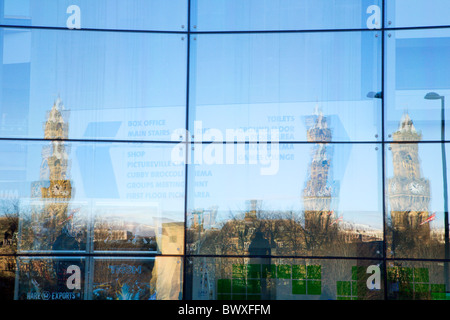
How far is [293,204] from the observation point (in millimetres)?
9211

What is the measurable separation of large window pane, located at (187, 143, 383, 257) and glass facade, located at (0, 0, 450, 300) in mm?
20

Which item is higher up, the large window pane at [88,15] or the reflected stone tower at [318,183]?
the large window pane at [88,15]

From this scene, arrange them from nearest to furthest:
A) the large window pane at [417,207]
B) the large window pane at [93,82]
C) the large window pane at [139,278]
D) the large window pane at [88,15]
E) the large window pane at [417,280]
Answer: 1. the large window pane at [417,280]
2. the large window pane at [417,207]
3. the large window pane at [139,278]
4. the large window pane at [93,82]
5. the large window pane at [88,15]

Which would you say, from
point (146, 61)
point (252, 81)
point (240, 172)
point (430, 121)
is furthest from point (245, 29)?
point (430, 121)

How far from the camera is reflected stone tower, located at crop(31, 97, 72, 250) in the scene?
30.3 ft

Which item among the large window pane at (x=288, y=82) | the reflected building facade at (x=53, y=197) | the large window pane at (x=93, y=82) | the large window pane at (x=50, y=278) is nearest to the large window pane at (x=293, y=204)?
the large window pane at (x=288, y=82)

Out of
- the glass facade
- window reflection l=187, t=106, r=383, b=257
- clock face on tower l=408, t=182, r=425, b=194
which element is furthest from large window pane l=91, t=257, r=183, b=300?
clock face on tower l=408, t=182, r=425, b=194

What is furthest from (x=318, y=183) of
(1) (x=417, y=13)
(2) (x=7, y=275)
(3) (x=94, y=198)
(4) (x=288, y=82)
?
(2) (x=7, y=275)

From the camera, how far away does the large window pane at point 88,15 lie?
31.2 feet

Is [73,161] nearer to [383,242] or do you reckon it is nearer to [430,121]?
[383,242]

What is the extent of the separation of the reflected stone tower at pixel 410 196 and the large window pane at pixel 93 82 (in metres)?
3.24

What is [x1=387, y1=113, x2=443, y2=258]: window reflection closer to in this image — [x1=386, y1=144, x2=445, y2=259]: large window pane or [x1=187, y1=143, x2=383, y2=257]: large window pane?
[x1=386, y1=144, x2=445, y2=259]: large window pane

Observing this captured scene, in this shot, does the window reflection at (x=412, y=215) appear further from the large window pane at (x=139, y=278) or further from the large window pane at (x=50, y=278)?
the large window pane at (x=50, y=278)

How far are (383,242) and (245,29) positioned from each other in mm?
3670
